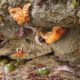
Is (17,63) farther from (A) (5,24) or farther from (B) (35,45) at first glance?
(A) (5,24)

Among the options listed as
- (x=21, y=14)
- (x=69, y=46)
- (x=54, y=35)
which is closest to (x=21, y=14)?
(x=21, y=14)

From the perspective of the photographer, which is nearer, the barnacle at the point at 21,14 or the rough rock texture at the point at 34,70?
the barnacle at the point at 21,14

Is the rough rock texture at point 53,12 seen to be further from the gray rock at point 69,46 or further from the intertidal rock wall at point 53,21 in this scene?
the gray rock at point 69,46

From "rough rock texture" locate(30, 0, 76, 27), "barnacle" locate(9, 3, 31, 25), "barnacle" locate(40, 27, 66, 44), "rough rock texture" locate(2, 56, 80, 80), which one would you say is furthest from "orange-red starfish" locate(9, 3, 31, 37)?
"rough rock texture" locate(2, 56, 80, 80)

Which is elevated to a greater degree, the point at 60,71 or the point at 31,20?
the point at 31,20

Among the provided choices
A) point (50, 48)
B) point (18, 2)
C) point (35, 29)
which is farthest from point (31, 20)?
point (50, 48)

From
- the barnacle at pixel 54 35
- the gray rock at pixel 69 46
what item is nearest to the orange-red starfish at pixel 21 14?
the barnacle at pixel 54 35

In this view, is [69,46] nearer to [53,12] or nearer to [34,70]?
[34,70]
